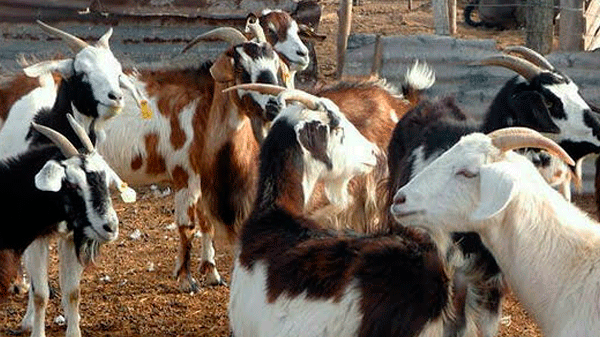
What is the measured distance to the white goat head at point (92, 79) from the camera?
26.7ft

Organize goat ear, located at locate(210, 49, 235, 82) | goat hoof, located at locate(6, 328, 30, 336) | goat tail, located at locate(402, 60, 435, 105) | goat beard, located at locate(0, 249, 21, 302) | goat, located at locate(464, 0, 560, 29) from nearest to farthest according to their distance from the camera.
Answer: goat beard, located at locate(0, 249, 21, 302), goat hoof, located at locate(6, 328, 30, 336), goat ear, located at locate(210, 49, 235, 82), goat tail, located at locate(402, 60, 435, 105), goat, located at locate(464, 0, 560, 29)

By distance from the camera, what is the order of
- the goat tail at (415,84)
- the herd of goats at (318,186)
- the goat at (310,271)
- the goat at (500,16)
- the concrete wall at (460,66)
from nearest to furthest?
the goat at (310,271)
the herd of goats at (318,186)
the goat tail at (415,84)
the concrete wall at (460,66)
the goat at (500,16)

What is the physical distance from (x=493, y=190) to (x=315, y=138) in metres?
1.65

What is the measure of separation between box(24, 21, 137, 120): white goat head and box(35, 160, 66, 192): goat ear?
1254 mm

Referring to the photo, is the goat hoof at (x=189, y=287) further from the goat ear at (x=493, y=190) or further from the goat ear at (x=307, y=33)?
the goat ear at (x=307, y=33)

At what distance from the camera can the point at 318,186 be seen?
727cm

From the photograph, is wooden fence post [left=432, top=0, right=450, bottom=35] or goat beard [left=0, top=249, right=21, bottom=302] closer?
goat beard [left=0, top=249, right=21, bottom=302]

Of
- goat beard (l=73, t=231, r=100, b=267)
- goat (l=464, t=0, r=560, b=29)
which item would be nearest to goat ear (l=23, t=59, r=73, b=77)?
goat beard (l=73, t=231, r=100, b=267)

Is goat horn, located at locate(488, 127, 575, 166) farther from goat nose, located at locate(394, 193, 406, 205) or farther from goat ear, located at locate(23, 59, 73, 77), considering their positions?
goat ear, located at locate(23, 59, 73, 77)

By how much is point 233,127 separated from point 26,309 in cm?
187

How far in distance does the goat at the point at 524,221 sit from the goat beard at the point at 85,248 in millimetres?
2497

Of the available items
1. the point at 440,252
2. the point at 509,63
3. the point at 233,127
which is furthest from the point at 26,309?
the point at 440,252

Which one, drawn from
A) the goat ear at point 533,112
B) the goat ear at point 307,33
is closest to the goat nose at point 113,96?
the goat ear at point 533,112

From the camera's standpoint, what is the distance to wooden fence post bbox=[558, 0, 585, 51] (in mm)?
12258
